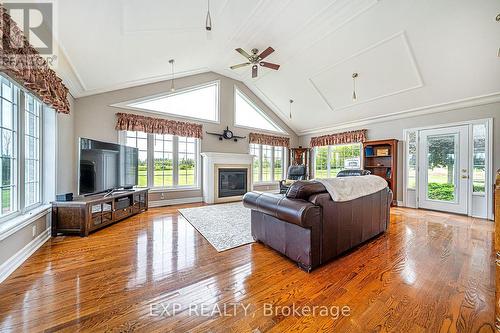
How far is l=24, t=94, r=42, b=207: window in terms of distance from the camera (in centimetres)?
260

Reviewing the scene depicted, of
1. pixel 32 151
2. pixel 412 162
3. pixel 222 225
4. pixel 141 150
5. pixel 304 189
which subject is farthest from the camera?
pixel 412 162

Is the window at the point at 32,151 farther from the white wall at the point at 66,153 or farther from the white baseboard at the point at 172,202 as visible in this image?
the white baseboard at the point at 172,202

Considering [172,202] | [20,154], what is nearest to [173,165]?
[172,202]

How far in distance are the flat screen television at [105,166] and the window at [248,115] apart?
3253mm

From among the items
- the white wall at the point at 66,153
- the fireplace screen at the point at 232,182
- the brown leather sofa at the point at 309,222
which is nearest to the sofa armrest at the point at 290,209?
the brown leather sofa at the point at 309,222

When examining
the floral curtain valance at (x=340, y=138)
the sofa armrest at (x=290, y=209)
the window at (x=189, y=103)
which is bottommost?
the sofa armrest at (x=290, y=209)

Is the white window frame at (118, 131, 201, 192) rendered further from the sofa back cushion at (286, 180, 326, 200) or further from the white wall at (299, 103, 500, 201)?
the white wall at (299, 103, 500, 201)

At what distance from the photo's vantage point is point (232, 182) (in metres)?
6.00

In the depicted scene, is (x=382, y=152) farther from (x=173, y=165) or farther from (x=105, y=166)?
(x=105, y=166)

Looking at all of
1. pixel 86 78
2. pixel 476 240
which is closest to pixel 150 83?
pixel 86 78

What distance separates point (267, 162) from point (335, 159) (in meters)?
2.24

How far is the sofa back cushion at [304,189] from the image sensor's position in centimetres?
202

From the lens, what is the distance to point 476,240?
9.21ft

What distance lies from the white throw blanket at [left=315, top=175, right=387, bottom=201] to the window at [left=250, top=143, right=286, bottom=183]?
4.26 m
